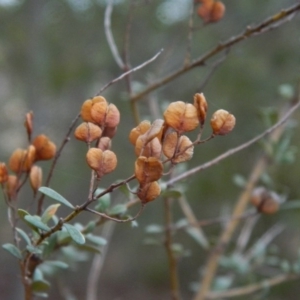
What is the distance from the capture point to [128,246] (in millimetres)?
4504

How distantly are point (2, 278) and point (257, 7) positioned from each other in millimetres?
3952

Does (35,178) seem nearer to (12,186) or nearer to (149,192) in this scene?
(12,186)

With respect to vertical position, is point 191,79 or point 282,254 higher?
point 191,79

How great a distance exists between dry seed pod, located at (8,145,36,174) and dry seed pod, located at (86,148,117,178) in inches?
6.6

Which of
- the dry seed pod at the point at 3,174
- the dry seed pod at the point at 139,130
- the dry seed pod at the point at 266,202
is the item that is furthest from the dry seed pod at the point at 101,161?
the dry seed pod at the point at 266,202

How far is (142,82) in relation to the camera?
8.96ft

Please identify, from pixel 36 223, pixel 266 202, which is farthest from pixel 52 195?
pixel 266 202

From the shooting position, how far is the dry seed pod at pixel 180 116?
0.47m

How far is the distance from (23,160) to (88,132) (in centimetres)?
15

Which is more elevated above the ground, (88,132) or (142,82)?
(142,82)

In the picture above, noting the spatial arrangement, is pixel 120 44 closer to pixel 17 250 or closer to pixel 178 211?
pixel 178 211

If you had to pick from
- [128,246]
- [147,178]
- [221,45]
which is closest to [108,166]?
[147,178]

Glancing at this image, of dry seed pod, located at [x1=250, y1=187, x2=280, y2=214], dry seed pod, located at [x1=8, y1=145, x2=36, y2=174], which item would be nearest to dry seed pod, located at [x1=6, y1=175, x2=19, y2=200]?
dry seed pod, located at [x1=8, y1=145, x2=36, y2=174]

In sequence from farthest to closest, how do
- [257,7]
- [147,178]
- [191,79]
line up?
[191,79]
[257,7]
[147,178]
